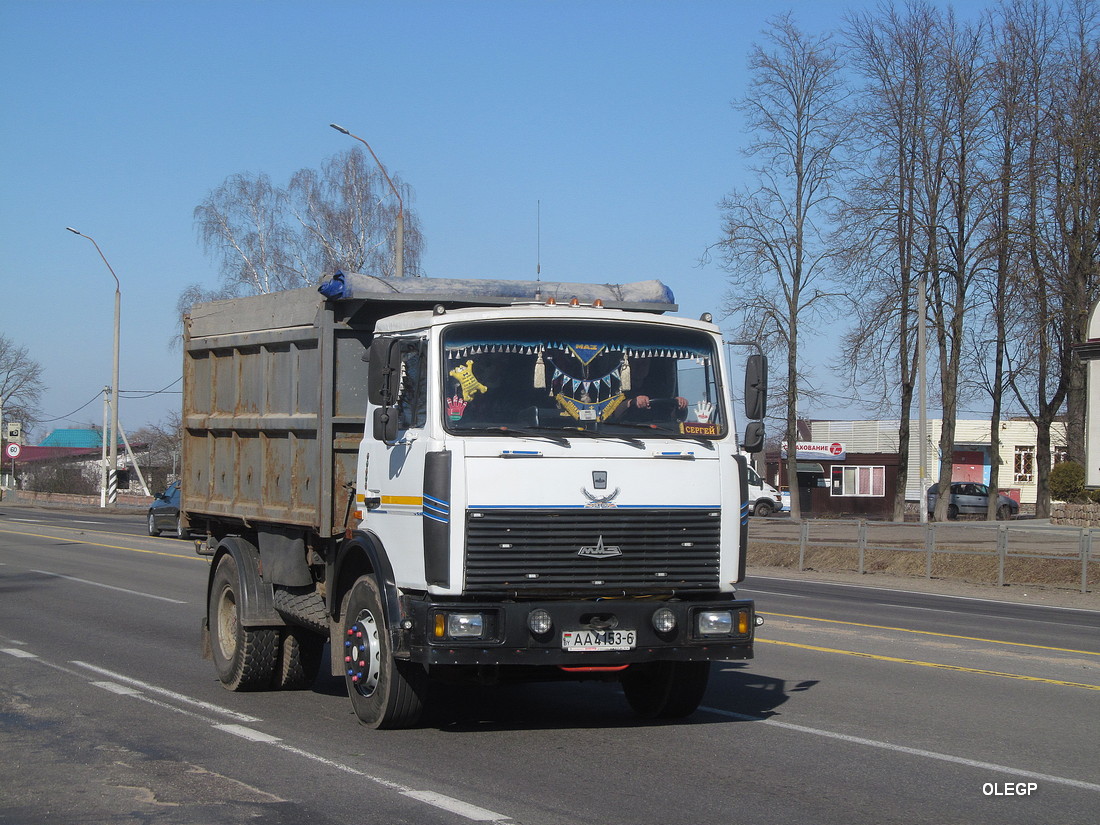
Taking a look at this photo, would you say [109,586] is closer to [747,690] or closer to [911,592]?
[747,690]

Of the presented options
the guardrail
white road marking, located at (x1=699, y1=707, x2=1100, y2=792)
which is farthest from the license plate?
the guardrail

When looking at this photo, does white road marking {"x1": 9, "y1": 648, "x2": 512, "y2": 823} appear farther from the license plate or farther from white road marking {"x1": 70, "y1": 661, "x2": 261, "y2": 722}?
the license plate

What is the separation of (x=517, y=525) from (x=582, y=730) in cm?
186

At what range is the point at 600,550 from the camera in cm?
760

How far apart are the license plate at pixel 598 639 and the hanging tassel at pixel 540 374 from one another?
1532mm

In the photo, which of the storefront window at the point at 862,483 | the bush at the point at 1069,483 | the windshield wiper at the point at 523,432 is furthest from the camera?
the storefront window at the point at 862,483

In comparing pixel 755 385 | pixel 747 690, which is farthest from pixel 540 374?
pixel 747 690

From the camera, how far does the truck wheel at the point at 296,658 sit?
33.3 feet

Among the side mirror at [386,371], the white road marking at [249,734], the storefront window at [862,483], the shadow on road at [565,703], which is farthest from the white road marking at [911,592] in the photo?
the storefront window at [862,483]

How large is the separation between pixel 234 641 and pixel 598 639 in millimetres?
4056

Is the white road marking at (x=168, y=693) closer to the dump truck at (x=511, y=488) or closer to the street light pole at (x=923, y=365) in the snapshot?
the dump truck at (x=511, y=488)

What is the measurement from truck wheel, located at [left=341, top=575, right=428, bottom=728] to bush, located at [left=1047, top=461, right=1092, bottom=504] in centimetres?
3511

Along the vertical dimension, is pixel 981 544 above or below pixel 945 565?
above

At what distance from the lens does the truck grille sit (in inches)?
292
